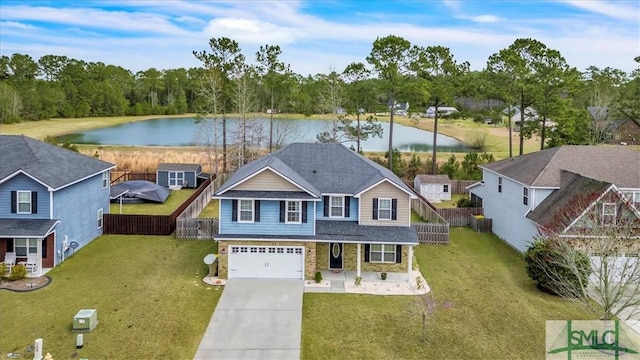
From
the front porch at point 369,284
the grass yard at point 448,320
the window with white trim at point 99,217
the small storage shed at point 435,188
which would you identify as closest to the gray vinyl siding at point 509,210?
the grass yard at point 448,320

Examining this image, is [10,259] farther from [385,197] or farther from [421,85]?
[421,85]

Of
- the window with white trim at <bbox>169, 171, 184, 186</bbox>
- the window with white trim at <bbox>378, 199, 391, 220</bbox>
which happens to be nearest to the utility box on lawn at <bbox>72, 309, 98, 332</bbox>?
the window with white trim at <bbox>378, 199, 391, 220</bbox>

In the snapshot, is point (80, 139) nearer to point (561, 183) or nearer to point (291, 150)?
point (291, 150)

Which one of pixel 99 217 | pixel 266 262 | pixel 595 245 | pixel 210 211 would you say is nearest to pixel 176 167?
pixel 210 211

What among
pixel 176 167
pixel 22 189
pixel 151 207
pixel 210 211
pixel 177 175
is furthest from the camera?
pixel 177 175

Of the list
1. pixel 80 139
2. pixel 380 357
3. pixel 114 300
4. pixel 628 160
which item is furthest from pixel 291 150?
pixel 80 139

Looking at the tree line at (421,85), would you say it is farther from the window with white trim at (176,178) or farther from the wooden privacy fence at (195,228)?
the wooden privacy fence at (195,228)
